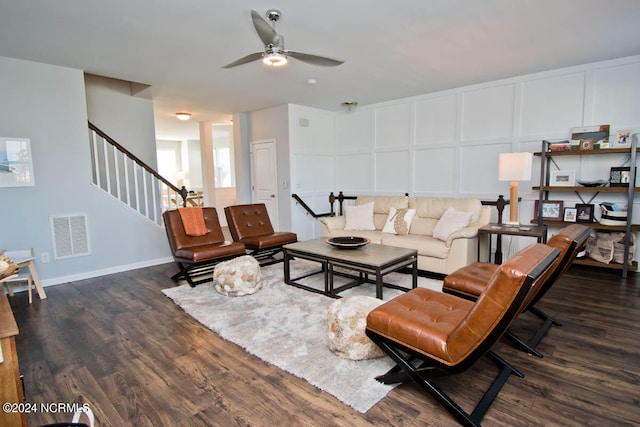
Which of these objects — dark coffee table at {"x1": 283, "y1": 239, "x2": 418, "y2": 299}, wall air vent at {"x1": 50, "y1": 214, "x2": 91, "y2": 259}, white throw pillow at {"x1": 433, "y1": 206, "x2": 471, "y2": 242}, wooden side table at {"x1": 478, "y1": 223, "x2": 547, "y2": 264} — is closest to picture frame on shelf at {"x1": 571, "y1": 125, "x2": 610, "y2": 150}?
wooden side table at {"x1": 478, "y1": 223, "x2": 547, "y2": 264}

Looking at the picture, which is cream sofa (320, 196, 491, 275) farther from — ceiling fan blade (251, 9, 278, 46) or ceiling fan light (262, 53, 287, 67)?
ceiling fan blade (251, 9, 278, 46)

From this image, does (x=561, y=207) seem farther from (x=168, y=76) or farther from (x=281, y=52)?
(x=168, y=76)

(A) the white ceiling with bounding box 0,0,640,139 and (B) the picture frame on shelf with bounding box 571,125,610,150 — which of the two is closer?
(A) the white ceiling with bounding box 0,0,640,139

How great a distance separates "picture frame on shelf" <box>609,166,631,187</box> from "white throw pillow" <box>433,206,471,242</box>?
5.57 ft

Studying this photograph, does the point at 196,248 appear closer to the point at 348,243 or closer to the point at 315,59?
the point at 348,243

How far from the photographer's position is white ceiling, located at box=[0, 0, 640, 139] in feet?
8.74

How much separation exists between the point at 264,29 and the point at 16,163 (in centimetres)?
343

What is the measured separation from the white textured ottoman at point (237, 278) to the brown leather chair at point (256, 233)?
3.28 feet

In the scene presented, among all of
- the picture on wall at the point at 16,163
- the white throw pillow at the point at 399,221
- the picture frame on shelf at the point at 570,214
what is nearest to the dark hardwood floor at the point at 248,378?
the picture frame on shelf at the point at 570,214

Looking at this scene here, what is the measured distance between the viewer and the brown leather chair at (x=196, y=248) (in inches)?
155

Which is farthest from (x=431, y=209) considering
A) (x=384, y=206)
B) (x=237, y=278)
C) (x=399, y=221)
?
(x=237, y=278)

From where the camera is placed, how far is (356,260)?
3184 millimetres

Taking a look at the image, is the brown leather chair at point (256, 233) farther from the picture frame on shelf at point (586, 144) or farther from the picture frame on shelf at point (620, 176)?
the picture frame on shelf at point (620, 176)

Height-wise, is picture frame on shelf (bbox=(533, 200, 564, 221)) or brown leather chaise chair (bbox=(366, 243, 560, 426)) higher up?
picture frame on shelf (bbox=(533, 200, 564, 221))
